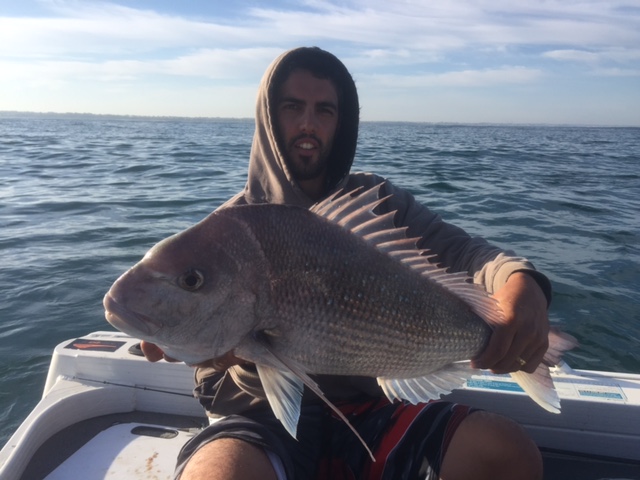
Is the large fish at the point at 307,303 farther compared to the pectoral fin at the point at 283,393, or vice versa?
the pectoral fin at the point at 283,393

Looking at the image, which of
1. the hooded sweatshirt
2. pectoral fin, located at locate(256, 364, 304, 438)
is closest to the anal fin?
pectoral fin, located at locate(256, 364, 304, 438)

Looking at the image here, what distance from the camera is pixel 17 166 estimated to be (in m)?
19.4

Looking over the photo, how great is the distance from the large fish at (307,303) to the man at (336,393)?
201 millimetres

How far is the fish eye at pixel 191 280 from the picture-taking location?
188 cm

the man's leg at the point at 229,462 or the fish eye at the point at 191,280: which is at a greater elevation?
the fish eye at the point at 191,280

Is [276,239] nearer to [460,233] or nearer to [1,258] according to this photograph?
[460,233]

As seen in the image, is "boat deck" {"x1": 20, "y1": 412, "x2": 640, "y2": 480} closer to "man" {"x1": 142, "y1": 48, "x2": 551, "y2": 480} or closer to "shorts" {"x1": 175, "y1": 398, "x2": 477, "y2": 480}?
"man" {"x1": 142, "y1": 48, "x2": 551, "y2": 480}

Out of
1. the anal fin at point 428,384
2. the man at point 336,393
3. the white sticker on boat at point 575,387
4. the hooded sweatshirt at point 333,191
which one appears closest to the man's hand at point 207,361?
the man at point 336,393

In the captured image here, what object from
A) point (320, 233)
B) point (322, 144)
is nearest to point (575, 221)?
point (322, 144)

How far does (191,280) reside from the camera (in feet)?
Result: 6.21

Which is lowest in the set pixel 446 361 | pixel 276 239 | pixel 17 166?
pixel 17 166

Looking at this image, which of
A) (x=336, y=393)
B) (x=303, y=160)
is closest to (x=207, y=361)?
(x=336, y=393)

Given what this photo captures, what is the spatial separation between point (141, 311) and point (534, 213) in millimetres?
11334

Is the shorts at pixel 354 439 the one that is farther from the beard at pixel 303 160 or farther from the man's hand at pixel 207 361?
the beard at pixel 303 160
